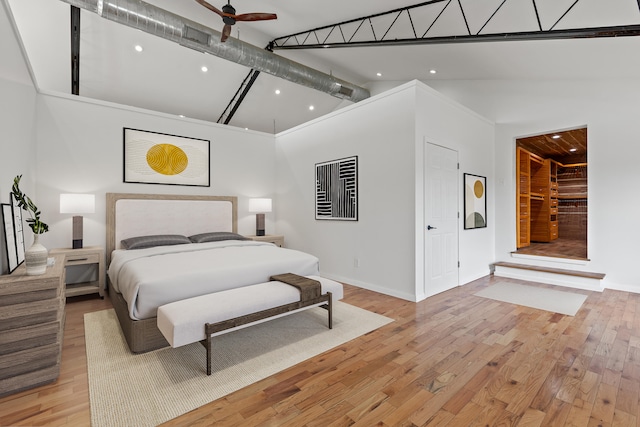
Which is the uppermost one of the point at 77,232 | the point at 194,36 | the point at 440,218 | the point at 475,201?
the point at 194,36

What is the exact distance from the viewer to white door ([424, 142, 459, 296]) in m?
3.91

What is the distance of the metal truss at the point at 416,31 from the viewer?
2781 mm

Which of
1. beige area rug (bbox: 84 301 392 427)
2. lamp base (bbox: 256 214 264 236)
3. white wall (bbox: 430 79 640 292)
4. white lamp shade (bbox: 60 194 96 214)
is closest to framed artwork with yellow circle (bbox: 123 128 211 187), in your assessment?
white lamp shade (bbox: 60 194 96 214)

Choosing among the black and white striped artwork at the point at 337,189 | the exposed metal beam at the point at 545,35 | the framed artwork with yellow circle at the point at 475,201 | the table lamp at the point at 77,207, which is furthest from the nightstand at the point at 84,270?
the framed artwork with yellow circle at the point at 475,201

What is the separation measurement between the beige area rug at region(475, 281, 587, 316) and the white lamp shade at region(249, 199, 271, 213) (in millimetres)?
3667

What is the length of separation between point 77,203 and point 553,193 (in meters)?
10.2

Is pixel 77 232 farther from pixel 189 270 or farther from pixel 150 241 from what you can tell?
pixel 189 270

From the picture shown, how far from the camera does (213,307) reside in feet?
7.48

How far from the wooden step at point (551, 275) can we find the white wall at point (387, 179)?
0.97 feet

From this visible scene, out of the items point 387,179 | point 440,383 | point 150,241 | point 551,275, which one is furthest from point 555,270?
point 150,241

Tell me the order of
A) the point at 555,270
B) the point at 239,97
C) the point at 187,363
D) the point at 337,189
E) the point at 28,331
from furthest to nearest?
1. the point at 239,97
2. the point at 337,189
3. the point at 555,270
4. the point at 187,363
5. the point at 28,331

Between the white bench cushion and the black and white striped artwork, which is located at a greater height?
the black and white striped artwork

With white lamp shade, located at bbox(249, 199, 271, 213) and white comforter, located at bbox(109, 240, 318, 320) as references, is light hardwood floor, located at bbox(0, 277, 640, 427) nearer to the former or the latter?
white comforter, located at bbox(109, 240, 318, 320)

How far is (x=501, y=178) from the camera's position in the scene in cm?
538
